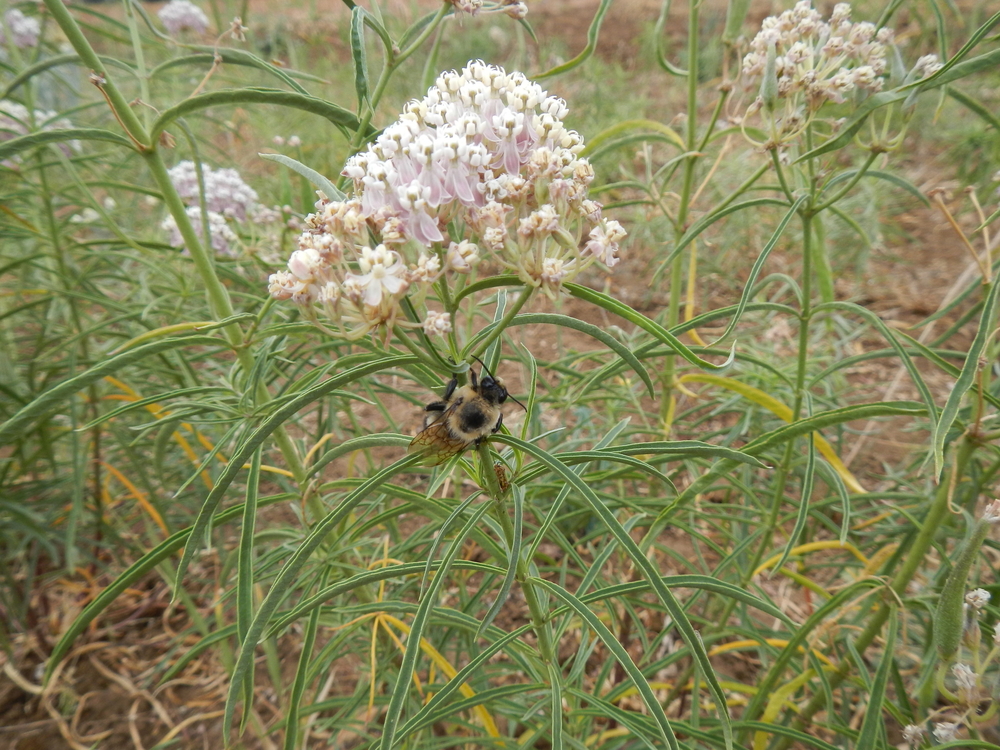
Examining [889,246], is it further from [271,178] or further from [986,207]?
[271,178]

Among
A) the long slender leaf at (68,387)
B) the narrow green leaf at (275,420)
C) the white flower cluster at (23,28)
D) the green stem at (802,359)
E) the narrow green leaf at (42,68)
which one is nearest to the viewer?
the narrow green leaf at (275,420)

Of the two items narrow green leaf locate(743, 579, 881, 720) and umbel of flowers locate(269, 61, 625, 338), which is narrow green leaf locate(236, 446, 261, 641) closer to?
umbel of flowers locate(269, 61, 625, 338)

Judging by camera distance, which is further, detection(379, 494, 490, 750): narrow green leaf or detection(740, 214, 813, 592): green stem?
detection(740, 214, 813, 592): green stem

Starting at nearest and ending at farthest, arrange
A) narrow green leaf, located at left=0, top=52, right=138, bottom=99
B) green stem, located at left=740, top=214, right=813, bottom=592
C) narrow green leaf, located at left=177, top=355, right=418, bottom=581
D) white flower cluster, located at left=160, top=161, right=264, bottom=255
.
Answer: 1. narrow green leaf, located at left=177, top=355, right=418, bottom=581
2. narrow green leaf, located at left=0, top=52, right=138, bottom=99
3. green stem, located at left=740, top=214, right=813, bottom=592
4. white flower cluster, located at left=160, top=161, right=264, bottom=255

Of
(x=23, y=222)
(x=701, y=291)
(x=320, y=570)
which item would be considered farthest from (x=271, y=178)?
(x=320, y=570)

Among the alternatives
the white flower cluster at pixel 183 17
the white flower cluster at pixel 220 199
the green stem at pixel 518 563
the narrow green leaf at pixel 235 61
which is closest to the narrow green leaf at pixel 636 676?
the green stem at pixel 518 563

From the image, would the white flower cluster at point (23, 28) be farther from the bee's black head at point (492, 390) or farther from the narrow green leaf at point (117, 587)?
the bee's black head at point (492, 390)

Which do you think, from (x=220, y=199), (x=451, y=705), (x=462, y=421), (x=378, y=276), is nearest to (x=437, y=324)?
(x=378, y=276)

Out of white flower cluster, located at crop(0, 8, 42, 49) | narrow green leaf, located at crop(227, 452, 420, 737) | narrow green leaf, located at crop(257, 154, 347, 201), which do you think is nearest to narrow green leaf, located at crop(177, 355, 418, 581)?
narrow green leaf, located at crop(227, 452, 420, 737)
